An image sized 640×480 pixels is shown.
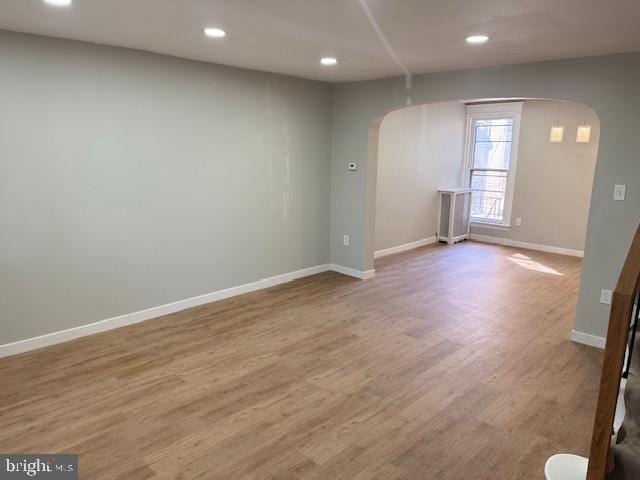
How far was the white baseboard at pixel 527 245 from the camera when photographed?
695 centimetres

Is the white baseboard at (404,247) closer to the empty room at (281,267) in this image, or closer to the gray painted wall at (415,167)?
the gray painted wall at (415,167)

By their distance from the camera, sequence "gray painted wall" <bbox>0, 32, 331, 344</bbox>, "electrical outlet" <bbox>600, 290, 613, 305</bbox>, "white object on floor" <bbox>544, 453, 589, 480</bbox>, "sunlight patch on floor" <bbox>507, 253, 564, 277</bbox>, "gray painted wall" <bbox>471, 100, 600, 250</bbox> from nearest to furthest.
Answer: "white object on floor" <bbox>544, 453, 589, 480</bbox>
"gray painted wall" <bbox>0, 32, 331, 344</bbox>
"electrical outlet" <bbox>600, 290, 613, 305</bbox>
"sunlight patch on floor" <bbox>507, 253, 564, 277</bbox>
"gray painted wall" <bbox>471, 100, 600, 250</bbox>

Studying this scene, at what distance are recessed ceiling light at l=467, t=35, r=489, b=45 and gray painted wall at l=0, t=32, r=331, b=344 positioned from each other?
2275 mm

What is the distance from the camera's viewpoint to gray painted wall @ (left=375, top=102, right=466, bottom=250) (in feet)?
21.3

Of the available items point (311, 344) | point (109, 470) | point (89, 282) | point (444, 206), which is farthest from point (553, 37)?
point (444, 206)

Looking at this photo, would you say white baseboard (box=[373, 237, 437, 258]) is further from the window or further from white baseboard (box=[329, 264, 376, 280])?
the window

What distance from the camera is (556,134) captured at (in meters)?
6.89

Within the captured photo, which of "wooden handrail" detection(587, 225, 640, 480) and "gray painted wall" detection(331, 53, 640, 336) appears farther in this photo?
"gray painted wall" detection(331, 53, 640, 336)

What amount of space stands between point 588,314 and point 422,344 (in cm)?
143

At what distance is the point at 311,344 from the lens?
3.64 m

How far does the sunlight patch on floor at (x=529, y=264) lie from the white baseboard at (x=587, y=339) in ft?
7.43

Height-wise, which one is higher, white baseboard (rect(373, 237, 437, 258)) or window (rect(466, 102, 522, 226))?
window (rect(466, 102, 522, 226))

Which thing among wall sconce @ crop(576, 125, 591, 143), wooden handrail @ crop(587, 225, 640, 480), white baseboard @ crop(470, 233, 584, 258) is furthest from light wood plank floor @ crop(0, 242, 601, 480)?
wall sconce @ crop(576, 125, 591, 143)

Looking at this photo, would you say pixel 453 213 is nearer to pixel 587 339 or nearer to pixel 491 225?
pixel 491 225
